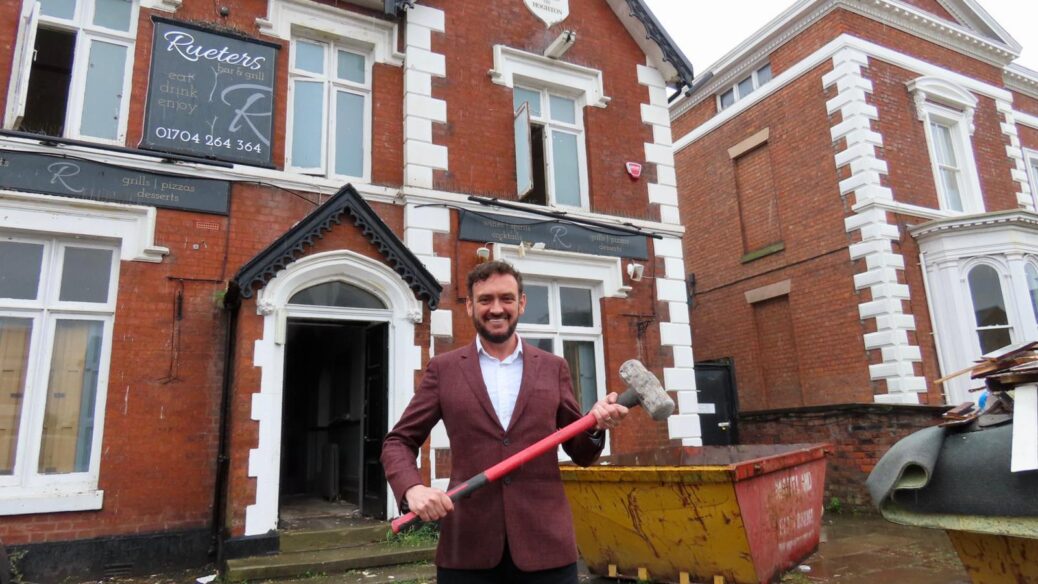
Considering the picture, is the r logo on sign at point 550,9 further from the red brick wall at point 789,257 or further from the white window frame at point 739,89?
the white window frame at point 739,89

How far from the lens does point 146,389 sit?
6949 millimetres

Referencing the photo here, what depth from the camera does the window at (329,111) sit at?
8.62 meters

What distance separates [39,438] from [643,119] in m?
9.29

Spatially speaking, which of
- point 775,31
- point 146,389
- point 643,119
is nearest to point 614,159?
point 643,119

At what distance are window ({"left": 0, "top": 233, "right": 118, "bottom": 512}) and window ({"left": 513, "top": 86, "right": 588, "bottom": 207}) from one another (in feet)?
18.9

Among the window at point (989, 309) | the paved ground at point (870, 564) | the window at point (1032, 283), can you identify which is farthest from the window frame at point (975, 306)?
the paved ground at point (870, 564)

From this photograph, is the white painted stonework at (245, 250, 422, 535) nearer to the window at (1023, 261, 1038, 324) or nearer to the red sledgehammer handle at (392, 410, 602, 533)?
the red sledgehammer handle at (392, 410, 602, 533)

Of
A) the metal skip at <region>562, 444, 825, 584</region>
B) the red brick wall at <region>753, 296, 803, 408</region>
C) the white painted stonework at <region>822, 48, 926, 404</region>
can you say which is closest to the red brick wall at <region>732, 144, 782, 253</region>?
the red brick wall at <region>753, 296, 803, 408</region>

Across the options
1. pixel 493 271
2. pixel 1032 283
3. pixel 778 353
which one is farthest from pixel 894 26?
pixel 493 271

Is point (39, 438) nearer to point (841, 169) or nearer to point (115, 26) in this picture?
point (115, 26)

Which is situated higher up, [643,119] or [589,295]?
[643,119]

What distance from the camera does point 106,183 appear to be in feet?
23.7

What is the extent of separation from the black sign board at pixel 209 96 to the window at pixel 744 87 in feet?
35.3

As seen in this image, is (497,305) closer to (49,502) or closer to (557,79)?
(49,502)
